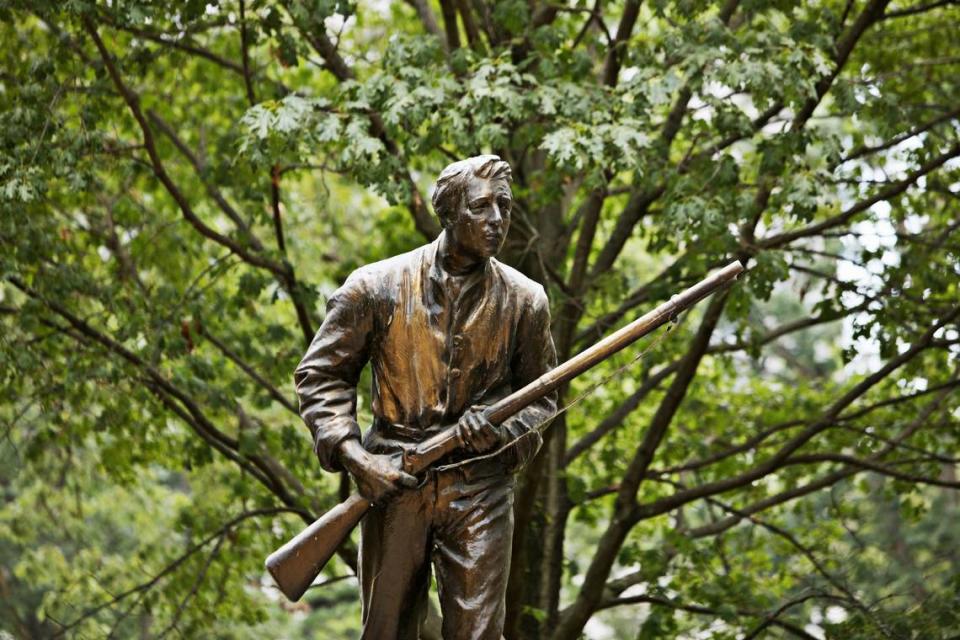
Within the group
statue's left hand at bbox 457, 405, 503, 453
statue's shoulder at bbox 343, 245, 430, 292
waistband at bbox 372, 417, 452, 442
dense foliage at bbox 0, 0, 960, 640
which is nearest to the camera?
statue's left hand at bbox 457, 405, 503, 453

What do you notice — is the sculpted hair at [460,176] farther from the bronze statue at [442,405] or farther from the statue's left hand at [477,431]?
the statue's left hand at [477,431]

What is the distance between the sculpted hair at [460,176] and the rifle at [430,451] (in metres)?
0.71

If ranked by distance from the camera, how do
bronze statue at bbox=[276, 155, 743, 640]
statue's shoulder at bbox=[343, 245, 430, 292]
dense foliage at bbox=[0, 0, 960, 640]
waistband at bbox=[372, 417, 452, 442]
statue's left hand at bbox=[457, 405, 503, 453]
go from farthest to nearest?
dense foliage at bbox=[0, 0, 960, 640] < statue's shoulder at bbox=[343, 245, 430, 292] < waistband at bbox=[372, 417, 452, 442] < bronze statue at bbox=[276, 155, 743, 640] < statue's left hand at bbox=[457, 405, 503, 453]

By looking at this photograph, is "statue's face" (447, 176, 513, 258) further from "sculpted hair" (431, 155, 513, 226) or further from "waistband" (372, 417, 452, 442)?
"waistband" (372, 417, 452, 442)

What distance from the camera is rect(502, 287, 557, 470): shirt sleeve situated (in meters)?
6.31

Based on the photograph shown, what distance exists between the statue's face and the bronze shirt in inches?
8.2

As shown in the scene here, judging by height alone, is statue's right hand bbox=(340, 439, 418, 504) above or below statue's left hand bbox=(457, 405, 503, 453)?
below

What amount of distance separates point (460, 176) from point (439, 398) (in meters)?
0.82

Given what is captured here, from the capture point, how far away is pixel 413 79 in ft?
33.0

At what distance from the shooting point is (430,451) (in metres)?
6.12

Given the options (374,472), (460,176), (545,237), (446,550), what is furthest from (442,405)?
(545,237)

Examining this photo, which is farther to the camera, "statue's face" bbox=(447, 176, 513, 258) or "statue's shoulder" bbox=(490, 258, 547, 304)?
"statue's shoulder" bbox=(490, 258, 547, 304)

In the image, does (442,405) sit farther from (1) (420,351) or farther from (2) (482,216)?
(2) (482,216)

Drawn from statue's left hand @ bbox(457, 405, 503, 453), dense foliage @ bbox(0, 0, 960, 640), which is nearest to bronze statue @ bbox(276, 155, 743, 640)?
statue's left hand @ bbox(457, 405, 503, 453)
